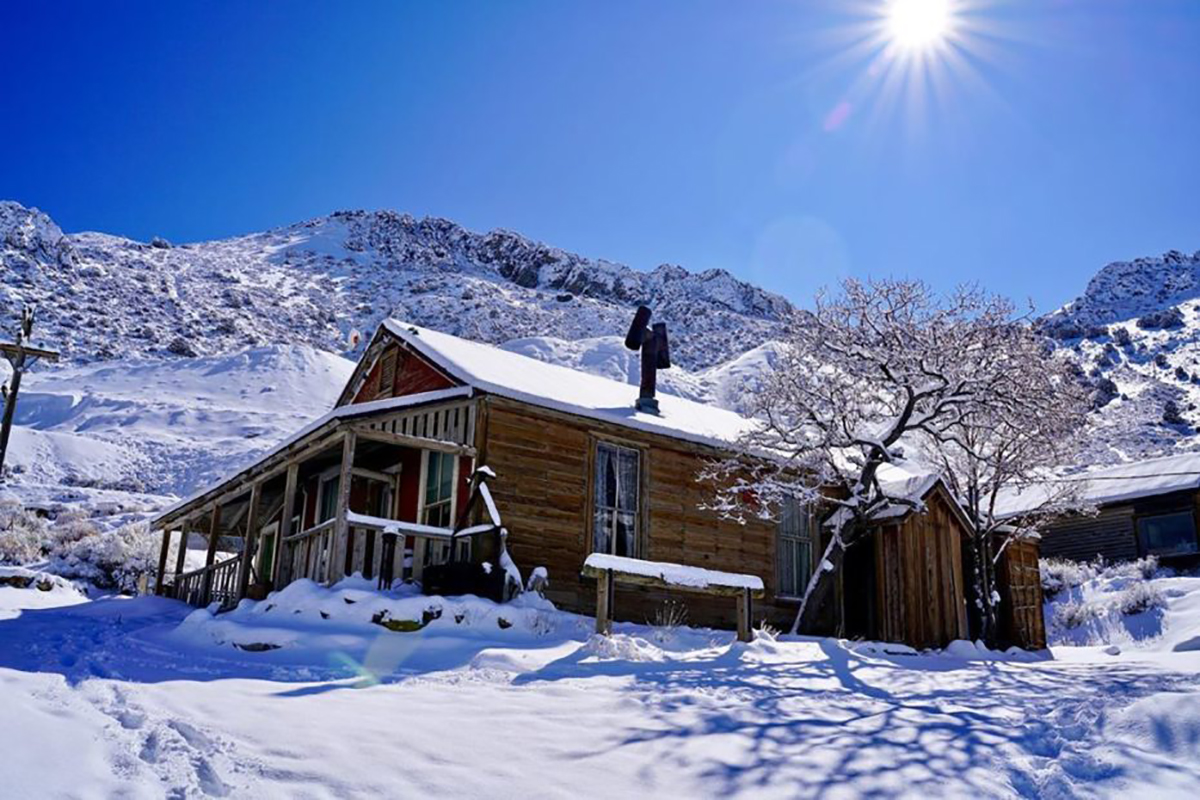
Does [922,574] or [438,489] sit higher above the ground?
[438,489]

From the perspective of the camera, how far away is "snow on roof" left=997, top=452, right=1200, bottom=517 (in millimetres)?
27547

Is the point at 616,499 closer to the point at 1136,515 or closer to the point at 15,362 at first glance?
the point at 15,362

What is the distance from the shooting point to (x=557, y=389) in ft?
48.5

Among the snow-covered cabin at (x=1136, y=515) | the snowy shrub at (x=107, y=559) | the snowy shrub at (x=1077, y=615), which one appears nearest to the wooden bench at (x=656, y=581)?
the snowy shrub at (x=1077, y=615)

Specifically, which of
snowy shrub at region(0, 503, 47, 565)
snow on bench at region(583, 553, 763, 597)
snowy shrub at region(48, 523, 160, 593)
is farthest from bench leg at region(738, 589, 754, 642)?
snowy shrub at region(0, 503, 47, 565)

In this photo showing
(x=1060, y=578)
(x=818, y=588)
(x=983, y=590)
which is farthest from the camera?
(x=1060, y=578)

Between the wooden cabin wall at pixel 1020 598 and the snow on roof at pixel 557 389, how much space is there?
532cm

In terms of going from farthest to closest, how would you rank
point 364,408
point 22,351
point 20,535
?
point 20,535, point 22,351, point 364,408

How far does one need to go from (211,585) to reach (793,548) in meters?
10.4

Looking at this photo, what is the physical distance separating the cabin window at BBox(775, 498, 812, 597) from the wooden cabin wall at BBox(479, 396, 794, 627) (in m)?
0.29

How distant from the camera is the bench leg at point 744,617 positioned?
10234mm

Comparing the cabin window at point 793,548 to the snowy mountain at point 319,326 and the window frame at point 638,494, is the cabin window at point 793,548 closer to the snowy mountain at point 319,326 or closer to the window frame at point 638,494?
the window frame at point 638,494

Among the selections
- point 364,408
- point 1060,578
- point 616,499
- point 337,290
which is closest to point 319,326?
point 337,290

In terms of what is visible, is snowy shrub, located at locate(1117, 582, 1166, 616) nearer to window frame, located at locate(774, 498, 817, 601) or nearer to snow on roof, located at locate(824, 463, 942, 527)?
snow on roof, located at locate(824, 463, 942, 527)
